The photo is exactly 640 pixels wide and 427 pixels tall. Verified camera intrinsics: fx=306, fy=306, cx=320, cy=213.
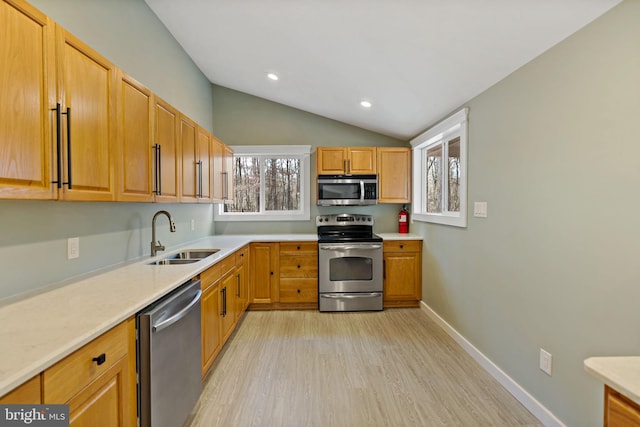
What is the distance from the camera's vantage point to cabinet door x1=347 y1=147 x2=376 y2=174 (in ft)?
13.7

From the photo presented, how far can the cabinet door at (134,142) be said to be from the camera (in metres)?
1.72

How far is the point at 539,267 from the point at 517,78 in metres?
1.30

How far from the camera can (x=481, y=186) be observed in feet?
8.47

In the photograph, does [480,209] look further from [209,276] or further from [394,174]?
[209,276]

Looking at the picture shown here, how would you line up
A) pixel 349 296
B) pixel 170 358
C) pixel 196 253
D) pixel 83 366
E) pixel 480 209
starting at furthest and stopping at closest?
1. pixel 349 296
2. pixel 196 253
3. pixel 480 209
4. pixel 170 358
5. pixel 83 366

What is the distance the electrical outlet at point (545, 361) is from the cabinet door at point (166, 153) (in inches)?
107

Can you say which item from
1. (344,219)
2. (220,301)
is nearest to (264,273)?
(220,301)

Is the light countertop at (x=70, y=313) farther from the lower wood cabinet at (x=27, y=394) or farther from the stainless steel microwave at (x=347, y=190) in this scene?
the stainless steel microwave at (x=347, y=190)

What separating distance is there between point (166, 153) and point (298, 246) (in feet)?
6.65

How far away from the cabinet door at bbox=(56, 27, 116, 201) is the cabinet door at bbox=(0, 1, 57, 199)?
2.7 inches

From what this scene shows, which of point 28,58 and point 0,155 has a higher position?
point 28,58

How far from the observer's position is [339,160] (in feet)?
13.6

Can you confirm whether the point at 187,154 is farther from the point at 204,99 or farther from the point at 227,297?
the point at 204,99

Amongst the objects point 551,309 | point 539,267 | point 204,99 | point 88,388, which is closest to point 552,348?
point 551,309
